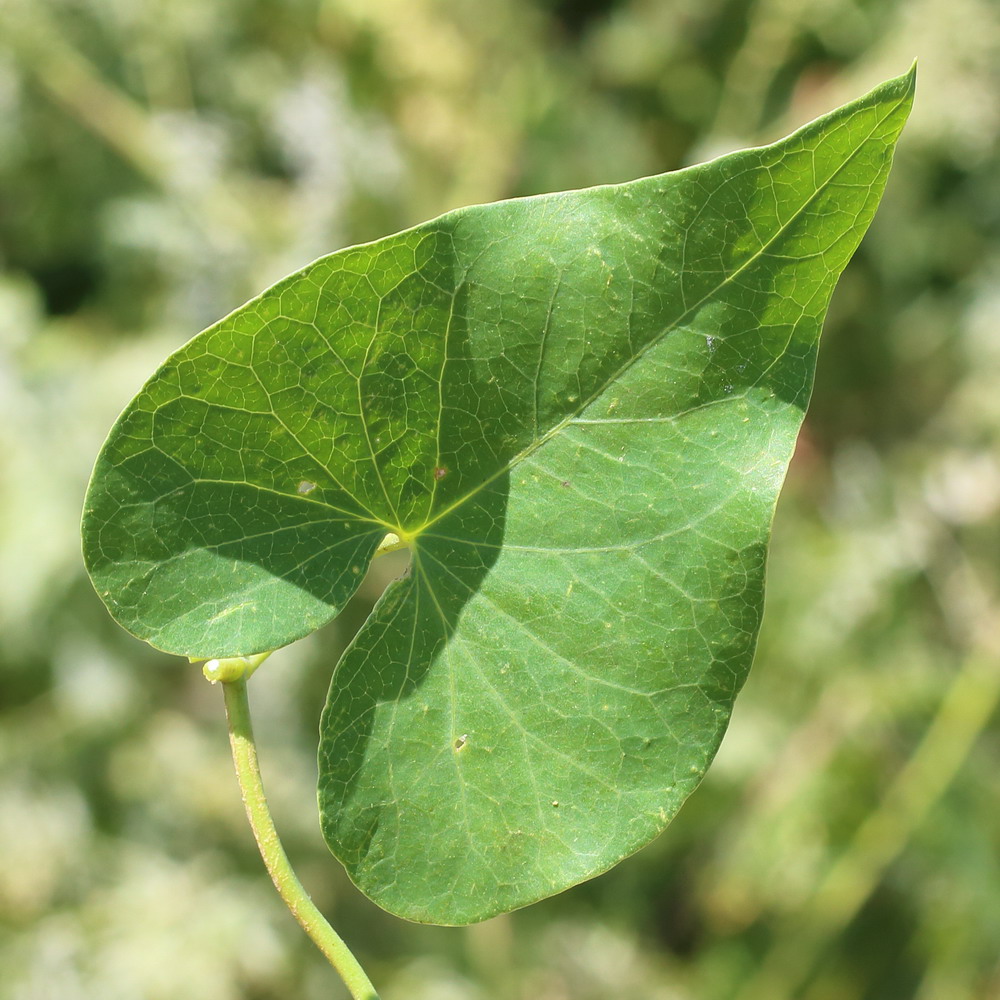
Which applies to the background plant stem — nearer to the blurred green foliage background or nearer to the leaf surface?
the leaf surface

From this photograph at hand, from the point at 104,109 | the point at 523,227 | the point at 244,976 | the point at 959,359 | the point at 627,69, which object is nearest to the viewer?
the point at 523,227

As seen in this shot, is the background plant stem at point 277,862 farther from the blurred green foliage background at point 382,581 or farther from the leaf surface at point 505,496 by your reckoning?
the blurred green foliage background at point 382,581

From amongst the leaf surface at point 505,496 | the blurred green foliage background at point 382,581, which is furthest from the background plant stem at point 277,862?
the blurred green foliage background at point 382,581

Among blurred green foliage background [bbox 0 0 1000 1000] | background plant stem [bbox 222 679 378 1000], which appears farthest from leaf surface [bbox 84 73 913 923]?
blurred green foliage background [bbox 0 0 1000 1000]

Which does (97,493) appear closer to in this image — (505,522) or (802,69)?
(505,522)

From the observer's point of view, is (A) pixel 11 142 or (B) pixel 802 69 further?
(B) pixel 802 69

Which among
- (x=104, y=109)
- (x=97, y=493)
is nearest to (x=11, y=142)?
(x=104, y=109)
